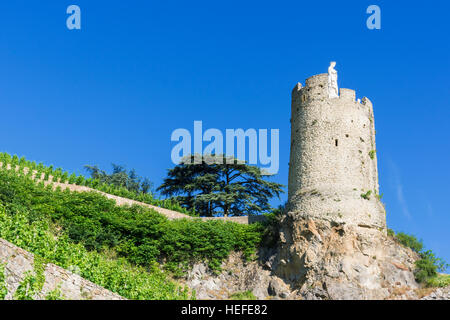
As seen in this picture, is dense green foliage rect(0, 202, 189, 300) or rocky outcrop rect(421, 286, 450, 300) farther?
rocky outcrop rect(421, 286, 450, 300)

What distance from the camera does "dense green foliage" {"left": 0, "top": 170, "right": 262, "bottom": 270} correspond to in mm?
19625

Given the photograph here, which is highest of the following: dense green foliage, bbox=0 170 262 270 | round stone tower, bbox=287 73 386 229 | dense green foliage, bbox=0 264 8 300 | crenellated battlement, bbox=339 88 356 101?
crenellated battlement, bbox=339 88 356 101

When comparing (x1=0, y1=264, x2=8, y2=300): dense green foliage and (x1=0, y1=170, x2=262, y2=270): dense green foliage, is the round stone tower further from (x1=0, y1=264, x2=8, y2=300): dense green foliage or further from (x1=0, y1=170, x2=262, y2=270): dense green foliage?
(x1=0, y1=264, x2=8, y2=300): dense green foliage

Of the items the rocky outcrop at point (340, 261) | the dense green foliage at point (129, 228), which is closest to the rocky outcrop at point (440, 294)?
the rocky outcrop at point (340, 261)

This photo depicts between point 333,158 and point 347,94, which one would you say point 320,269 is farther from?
point 347,94

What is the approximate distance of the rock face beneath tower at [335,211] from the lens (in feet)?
66.2

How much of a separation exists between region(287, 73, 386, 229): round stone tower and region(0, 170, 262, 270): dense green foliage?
3.08 m

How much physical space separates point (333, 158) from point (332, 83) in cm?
378

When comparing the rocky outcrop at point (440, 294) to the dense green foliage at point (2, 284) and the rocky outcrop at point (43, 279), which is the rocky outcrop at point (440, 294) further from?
the dense green foliage at point (2, 284)

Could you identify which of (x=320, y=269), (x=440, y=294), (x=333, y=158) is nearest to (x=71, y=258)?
(x=320, y=269)

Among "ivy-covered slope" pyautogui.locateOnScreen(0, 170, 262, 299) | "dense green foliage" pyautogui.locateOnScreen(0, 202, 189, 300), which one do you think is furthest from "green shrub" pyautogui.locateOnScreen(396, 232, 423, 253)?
"dense green foliage" pyautogui.locateOnScreen(0, 202, 189, 300)

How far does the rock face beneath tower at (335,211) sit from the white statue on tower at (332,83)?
0.17 metres
